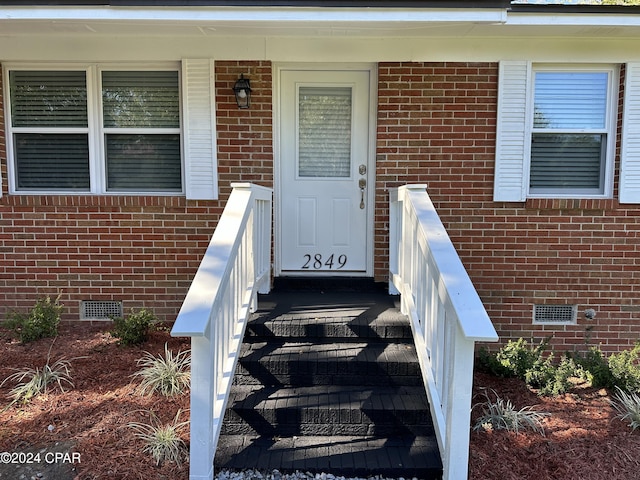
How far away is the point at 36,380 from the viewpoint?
3.48 metres

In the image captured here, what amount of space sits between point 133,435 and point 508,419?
254cm

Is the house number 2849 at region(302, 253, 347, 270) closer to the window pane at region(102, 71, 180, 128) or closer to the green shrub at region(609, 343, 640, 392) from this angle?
the window pane at region(102, 71, 180, 128)

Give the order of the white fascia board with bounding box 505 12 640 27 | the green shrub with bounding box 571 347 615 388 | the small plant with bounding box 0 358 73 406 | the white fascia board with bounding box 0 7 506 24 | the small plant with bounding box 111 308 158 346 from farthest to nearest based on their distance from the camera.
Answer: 1. the small plant with bounding box 111 308 158 346
2. the white fascia board with bounding box 505 12 640 27
3. the green shrub with bounding box 571 347 615 388
4. the white fascia board with bounding box 0 7 506 24
5. the small plant with bounding box 0 358 73 406

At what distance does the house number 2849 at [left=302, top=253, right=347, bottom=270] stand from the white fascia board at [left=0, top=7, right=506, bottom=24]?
7.53 ft

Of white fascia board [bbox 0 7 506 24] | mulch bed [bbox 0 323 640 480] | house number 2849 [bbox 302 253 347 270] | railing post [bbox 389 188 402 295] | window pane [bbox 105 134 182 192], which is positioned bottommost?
mulch bed [bbox 0 323 640 480]

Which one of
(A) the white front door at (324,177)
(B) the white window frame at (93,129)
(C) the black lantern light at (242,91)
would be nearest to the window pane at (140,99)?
(B) the white window frame at (93,129)

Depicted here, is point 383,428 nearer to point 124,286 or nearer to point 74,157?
point 124,286

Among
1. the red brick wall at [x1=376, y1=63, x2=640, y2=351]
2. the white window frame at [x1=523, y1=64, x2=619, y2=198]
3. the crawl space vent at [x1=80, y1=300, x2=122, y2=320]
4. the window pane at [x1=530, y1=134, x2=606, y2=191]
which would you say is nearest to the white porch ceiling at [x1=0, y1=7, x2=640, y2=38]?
the white window frame at [x1=523, y1=64, x2=619, y2=198]

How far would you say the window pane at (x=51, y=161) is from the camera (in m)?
4.79

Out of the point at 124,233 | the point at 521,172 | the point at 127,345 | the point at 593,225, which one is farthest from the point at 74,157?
the point at 593,225

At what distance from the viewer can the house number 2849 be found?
16.1 feet

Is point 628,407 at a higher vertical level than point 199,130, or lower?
lower

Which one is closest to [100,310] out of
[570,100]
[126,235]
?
[126,235]

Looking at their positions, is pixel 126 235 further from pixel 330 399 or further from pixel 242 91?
pixel 330 399
